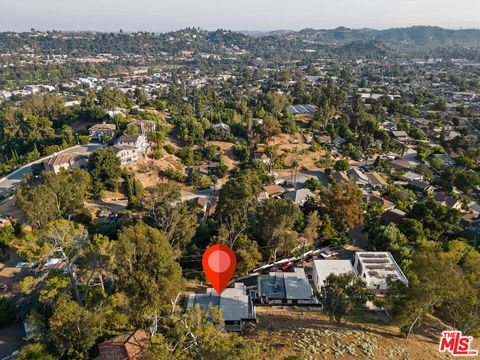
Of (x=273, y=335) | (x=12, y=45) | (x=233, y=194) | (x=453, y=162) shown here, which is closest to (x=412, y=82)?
(x=453, y=162)

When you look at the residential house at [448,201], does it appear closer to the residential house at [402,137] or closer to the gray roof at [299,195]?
the gray roof at [299,195]

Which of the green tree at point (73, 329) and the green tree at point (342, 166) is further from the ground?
the green tree at point (73, 329)

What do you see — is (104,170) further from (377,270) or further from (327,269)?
(377,270)

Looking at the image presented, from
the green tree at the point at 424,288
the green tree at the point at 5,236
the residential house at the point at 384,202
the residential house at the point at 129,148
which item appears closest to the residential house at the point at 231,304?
the green tree at the point at 424,288

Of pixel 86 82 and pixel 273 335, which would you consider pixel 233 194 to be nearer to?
pixel 273 335

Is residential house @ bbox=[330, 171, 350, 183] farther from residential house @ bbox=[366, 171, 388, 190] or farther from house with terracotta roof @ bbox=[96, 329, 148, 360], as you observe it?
house with terracotta roof @ bbox=[96, 329, 148, 360]

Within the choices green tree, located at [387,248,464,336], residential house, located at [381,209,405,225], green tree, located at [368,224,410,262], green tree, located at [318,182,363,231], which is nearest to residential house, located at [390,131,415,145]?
residential house, located at [381,209,405,225]

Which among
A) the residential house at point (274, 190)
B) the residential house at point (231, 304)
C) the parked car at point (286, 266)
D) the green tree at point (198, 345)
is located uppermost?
the green tree at point (198, 345)
